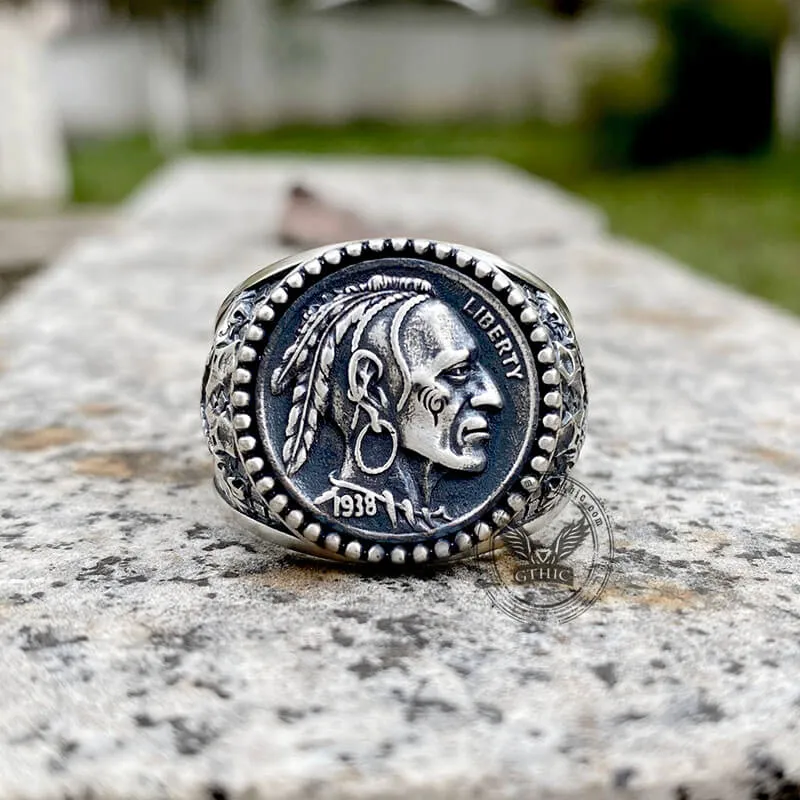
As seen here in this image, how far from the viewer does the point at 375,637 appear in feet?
4.00

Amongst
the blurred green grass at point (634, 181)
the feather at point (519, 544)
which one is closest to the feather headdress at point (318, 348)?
the feather at point (519, 544)

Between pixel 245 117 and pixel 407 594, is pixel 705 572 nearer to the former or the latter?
pixel 407 594

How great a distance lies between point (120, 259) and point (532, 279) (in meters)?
2.59

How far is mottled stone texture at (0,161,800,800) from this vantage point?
1.01 m

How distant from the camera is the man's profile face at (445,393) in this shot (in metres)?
1.33

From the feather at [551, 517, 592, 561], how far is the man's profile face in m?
0.18

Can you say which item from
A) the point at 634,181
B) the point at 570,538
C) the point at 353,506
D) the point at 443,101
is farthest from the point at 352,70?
the point at 353,506

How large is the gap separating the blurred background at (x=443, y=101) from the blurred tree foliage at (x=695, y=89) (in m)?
0.02

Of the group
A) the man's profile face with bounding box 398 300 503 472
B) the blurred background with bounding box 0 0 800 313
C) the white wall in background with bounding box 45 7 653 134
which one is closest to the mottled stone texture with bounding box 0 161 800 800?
the man's profile face with bounding box 398 300 503 472

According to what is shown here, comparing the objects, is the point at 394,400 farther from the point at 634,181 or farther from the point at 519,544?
the point at 634,181

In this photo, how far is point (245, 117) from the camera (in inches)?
548

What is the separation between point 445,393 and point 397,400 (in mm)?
58

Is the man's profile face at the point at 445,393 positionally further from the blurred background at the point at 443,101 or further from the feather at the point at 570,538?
the blurred background at the point at 443,101

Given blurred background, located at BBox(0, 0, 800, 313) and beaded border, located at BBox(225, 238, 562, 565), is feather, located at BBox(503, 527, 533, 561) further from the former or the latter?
blurred background, located at BBox(0, 0, 800, 313)
